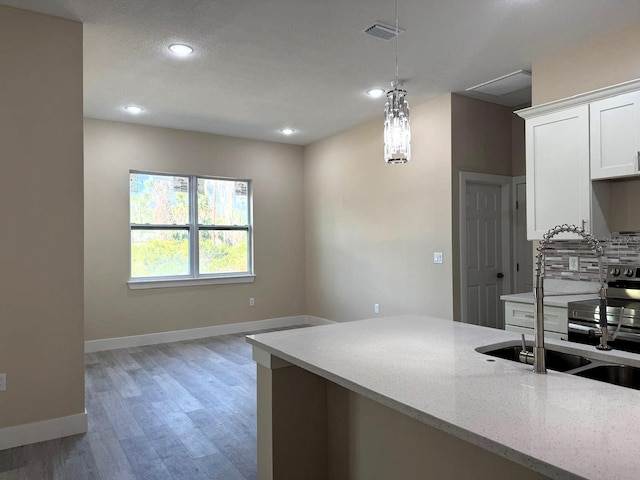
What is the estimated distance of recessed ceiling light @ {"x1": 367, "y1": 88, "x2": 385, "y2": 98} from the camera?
453 centimetres

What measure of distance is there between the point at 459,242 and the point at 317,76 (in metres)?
2.20

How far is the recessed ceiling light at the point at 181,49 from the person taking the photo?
347 cm

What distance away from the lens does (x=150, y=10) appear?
296 centimetres

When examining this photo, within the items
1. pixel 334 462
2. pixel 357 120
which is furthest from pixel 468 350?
pixel 357 120

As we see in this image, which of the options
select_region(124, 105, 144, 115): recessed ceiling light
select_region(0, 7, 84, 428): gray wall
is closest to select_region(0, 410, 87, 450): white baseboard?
select_region(0, 7, 84, 428): gray wall

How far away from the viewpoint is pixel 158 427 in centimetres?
325

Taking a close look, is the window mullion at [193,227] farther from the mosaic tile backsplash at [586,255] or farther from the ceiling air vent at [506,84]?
the mosaic tile backsplash at [586,255]

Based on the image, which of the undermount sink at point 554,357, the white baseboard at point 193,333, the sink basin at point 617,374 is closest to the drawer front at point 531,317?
the undermount sink at point 554,357

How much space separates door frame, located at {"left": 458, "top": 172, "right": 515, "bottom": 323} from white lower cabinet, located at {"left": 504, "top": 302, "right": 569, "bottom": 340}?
1066 mm

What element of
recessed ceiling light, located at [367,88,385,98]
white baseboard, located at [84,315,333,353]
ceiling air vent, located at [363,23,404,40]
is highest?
recessed ceiling light, located at [367,88,385,98]

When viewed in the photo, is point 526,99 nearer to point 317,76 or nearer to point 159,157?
point 317,76

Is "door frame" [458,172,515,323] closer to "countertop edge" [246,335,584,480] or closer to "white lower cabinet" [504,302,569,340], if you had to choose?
"white lower cabinet" [504,302,569,340]

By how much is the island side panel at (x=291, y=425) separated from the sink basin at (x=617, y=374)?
1.18 m

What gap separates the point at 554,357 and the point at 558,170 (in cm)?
206
